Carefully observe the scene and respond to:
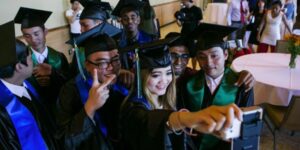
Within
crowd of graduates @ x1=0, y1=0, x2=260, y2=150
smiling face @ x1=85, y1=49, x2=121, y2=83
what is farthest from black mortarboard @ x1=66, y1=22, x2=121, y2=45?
smiling face @ x1=85, y1=49, x2=121, y2=83

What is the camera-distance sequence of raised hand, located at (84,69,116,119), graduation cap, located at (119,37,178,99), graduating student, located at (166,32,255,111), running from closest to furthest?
raised hand, located at (84,69,116,119), graduation cap, located at (119,37,178,99), graduating student, located at (166,32,255,111)

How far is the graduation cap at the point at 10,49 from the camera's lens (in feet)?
4.84

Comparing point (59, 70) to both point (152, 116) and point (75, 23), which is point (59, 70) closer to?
point (152, 116)

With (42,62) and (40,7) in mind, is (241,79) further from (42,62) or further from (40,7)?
(40,7)

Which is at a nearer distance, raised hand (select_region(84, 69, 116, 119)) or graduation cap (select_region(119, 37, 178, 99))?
raised hand (select_region(84, 69, 116, 119))

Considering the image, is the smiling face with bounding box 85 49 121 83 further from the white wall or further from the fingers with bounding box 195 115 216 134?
the white wall

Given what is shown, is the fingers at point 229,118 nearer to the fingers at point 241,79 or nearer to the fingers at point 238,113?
the fingers at point 238,113

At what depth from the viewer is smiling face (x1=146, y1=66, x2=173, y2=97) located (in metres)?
1.48

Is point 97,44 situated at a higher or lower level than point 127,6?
lower

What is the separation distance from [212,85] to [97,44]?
87cm

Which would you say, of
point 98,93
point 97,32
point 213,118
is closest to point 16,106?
point 98,93

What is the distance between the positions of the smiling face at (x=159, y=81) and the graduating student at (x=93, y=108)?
21 centimetres

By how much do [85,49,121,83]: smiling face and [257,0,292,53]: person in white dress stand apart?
4315 millimetres

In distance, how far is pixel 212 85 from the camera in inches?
74.2
